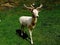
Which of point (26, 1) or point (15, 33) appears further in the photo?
point (26, 1)

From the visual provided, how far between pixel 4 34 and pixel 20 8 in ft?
25.0

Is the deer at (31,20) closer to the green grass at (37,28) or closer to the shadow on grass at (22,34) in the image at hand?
the shadow on grass at (22,34)

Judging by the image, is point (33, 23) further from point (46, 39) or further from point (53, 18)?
point (53, 18)

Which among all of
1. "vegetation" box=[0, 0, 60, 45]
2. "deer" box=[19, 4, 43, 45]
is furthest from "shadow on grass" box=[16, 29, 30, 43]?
"deer" box=[19, 4, 43, 45]

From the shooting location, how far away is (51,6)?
22719mm

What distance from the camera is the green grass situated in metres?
13.9

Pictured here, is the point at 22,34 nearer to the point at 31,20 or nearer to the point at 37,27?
the point at 37,27

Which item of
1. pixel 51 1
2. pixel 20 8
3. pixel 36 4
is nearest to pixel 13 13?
pixel 20 8

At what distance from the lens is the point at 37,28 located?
16234 millimetres

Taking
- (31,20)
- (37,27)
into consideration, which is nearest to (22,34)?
(37,27)

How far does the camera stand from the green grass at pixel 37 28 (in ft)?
45.5

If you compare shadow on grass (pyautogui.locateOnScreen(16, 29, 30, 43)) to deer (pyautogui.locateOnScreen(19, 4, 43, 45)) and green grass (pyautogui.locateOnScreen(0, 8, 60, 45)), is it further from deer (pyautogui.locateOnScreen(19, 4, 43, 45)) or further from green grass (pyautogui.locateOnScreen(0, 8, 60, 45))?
deer (pyautogui.locateOnScreen(19, 4, 43, 45))

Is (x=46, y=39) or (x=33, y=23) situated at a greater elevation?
(x=33, y=23)

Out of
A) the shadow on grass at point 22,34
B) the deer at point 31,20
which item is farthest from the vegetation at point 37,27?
the deer at point 31,20
